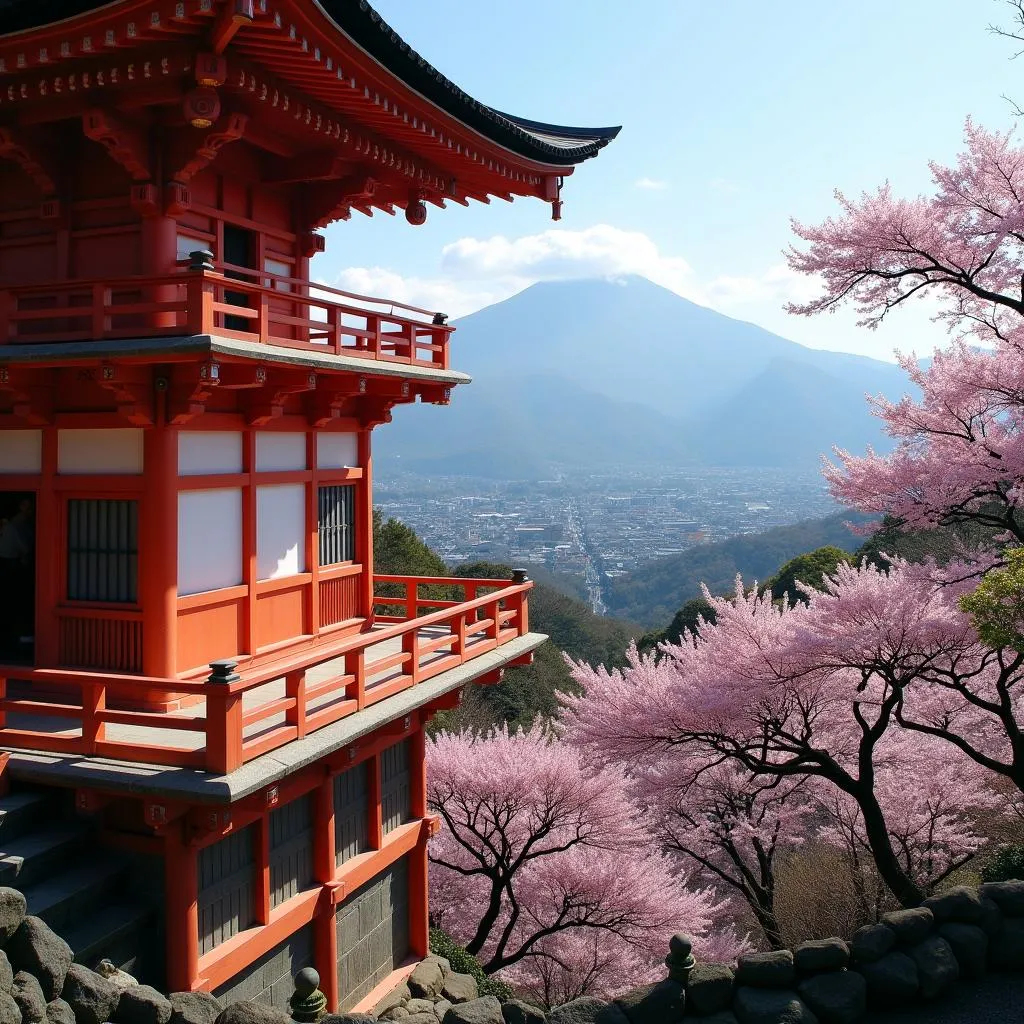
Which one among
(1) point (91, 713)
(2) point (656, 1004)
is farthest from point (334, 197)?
(2) point (656, 1004)

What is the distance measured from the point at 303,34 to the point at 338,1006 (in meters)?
8.44

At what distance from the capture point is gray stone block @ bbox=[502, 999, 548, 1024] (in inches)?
246

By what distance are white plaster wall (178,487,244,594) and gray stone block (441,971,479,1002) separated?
17.3ft

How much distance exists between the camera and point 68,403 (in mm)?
7805

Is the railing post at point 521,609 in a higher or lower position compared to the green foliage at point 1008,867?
higher

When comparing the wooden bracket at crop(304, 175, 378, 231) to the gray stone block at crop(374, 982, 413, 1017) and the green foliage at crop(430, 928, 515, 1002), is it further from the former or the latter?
the green foliage at crop(430, 928, 515, 1002)

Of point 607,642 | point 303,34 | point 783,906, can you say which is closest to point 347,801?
point 303,34

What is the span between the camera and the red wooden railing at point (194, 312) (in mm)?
6812

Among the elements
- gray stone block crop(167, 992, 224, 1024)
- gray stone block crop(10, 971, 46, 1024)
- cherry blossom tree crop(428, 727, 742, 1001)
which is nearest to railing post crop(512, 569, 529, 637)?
cherry blossom tree crop(428, 727, 742, 1001)

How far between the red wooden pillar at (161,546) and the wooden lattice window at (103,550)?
1.11 ft

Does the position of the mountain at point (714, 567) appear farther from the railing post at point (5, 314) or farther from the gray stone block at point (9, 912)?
the gray stone block at point (9, 912)

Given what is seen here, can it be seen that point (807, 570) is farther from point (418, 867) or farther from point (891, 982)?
point (891, 982)

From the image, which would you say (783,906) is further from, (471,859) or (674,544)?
(674,544)

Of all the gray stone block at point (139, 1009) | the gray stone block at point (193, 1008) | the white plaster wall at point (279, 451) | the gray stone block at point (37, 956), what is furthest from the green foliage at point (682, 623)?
the gray stone block at point (37, 956)
